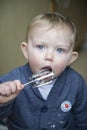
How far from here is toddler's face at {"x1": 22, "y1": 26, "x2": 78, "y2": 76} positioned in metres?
0.82

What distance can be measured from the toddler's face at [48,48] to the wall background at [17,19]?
94cm

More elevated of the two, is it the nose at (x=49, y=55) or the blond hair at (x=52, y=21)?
the blond hair at (x=52, y=21)

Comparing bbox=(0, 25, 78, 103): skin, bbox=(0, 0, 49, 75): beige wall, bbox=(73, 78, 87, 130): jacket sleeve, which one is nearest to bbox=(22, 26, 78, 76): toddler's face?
bbox=(0, 25, 78, 103): skin

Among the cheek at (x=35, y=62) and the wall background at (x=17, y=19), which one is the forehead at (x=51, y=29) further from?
the wall background at (x=17, y=19)

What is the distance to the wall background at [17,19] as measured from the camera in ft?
5.77

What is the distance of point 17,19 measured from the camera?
179cm

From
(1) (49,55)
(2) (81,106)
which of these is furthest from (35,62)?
(2) (81,106)

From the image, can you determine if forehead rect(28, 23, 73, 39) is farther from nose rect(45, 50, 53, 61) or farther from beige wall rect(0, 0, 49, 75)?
beige wall rect(0, 0, 49, 75)

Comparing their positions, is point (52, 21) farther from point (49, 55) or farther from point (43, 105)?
point (43, 105)

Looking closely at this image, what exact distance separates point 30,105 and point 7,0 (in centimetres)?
101

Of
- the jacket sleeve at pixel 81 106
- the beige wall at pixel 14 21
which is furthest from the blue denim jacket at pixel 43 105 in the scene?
the beige wall at pixel 14 21

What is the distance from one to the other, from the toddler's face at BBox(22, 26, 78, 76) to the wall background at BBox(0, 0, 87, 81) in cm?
94

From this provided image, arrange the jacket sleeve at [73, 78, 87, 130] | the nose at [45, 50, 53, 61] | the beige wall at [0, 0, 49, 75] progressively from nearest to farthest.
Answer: the nose at [45, 50, 53, 61] < the jacket sleeve at [73, 78, 87, 130] < the beige wall at [0, 0, 49, 75]

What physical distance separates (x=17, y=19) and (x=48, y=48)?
100 centimetres
